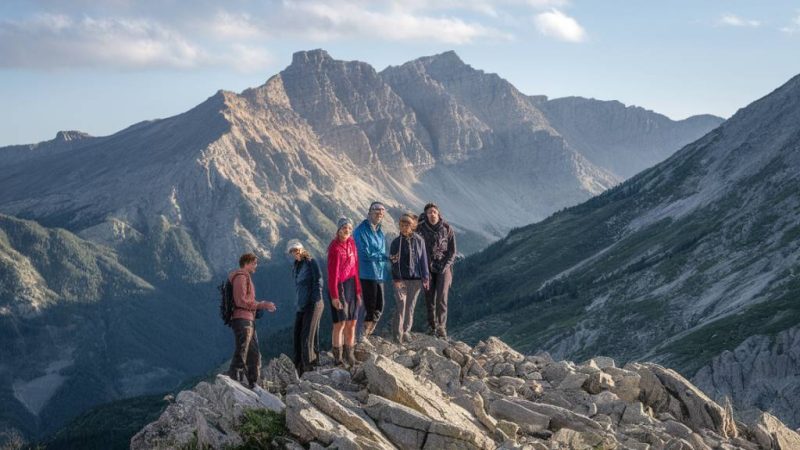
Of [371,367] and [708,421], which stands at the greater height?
[371,367]

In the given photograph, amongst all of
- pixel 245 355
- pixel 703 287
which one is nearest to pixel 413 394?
pixel 245 355

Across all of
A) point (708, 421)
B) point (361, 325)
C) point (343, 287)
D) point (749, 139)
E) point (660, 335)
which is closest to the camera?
point (708, 421)

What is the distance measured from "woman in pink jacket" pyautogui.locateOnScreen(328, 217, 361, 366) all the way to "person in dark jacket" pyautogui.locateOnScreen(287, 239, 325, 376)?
46cm

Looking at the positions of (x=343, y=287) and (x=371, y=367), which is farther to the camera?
(x=343, y=287)

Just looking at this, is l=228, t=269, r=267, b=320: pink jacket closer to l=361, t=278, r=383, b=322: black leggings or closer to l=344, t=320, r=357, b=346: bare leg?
l=344, t=320, r=357, b=346: bare leg

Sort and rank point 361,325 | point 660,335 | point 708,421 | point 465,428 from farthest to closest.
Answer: point 660,335 → point 361,325 → point 708,421 → point 465,428

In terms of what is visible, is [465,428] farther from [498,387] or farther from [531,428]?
[498,387]

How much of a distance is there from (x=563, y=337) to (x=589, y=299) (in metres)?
23.1

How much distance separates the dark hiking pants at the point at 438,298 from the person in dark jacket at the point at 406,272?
124 centimetres

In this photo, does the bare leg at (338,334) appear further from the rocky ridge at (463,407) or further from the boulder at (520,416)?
the boulder at (520,416)

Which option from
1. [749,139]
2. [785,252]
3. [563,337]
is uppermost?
[749,139]

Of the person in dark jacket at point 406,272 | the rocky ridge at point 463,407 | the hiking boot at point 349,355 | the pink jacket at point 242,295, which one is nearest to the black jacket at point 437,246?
the person in dark jacket at point 406,272

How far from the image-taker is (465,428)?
63.3 feet

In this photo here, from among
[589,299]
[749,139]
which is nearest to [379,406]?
[589,299]
